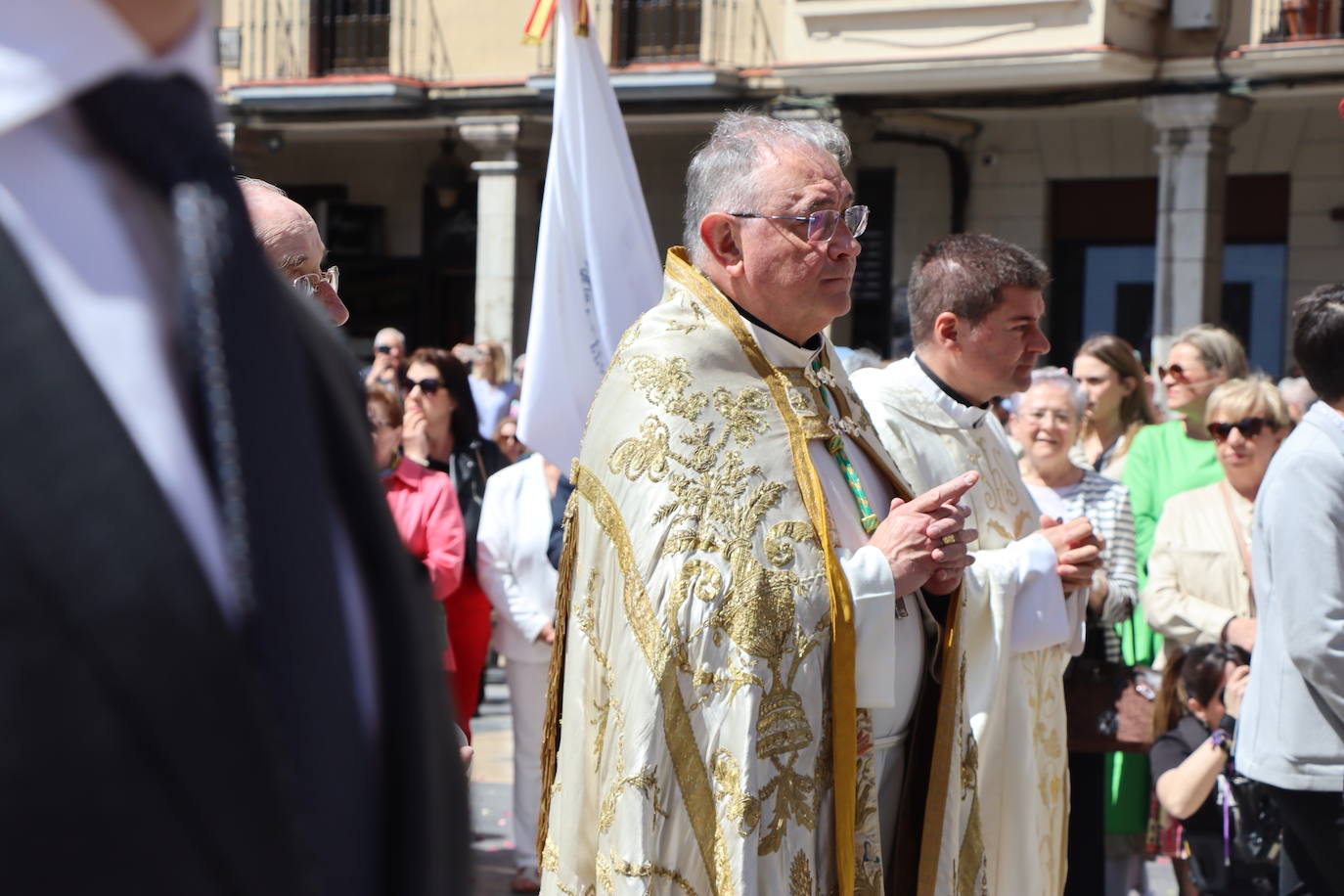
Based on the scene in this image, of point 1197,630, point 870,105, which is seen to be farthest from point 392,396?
point 870,105

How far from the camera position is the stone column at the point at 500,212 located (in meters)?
17.6

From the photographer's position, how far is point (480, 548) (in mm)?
6684

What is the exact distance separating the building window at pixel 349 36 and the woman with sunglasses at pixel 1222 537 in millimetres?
14350

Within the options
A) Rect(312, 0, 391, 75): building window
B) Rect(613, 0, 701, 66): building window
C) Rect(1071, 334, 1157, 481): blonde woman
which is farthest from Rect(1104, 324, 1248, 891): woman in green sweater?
Rect(312, 0, 391, 75): building window

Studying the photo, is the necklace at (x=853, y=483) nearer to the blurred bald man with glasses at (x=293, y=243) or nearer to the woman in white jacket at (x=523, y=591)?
the blurred bald man with glasses at (x=293, y=243)

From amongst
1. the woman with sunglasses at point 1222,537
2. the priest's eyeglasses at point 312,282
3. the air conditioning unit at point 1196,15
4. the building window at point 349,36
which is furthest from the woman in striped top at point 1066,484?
the building window at point 349,36

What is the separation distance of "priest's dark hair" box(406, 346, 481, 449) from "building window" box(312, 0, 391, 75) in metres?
12.0

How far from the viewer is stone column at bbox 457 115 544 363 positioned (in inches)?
693

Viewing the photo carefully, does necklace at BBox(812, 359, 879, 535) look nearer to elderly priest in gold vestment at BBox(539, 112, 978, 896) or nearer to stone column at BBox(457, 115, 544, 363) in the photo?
elderly priest in gold vestment at BBox(539, 112, 978, 896)

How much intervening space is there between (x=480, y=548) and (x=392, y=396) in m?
0.81

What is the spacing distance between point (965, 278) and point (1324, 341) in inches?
34.3

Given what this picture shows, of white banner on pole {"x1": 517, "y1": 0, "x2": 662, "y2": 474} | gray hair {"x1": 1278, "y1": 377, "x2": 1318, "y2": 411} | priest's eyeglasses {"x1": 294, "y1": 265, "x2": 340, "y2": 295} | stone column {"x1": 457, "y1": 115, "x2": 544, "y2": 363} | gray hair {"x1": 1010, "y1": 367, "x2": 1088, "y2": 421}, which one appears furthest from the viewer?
stone column {"x1": 457, "y1": 115, "x2": 544, "y2": 363}

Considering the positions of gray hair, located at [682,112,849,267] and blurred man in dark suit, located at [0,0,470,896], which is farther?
gray hair, located at [682,112,849,267]

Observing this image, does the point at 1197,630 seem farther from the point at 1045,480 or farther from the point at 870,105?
the point at 870,105
